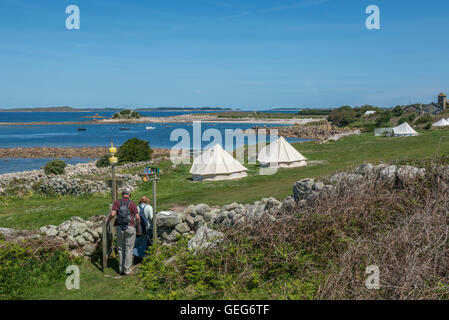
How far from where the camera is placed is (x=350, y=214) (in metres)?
8.84

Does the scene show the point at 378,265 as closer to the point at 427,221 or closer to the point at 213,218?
the point at 427,221

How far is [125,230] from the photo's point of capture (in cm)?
897

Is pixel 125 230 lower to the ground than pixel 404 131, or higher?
lower

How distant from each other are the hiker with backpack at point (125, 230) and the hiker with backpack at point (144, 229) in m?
0.78

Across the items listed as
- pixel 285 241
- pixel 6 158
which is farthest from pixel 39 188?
pixel 6 158

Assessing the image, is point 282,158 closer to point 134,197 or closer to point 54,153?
point 134,197

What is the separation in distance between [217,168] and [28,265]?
46.4ft

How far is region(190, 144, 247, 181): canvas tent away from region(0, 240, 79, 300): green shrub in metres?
13.0

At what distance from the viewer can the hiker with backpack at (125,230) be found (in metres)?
8.85

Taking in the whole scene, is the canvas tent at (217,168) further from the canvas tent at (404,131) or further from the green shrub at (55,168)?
the canvas tent at (404,131)

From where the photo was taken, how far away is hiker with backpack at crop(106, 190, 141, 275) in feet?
29.0

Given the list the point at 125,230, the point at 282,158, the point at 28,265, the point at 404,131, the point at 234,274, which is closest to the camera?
the point at 234,274

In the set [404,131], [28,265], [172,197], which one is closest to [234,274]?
[28,265]

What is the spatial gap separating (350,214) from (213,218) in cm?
381
